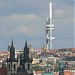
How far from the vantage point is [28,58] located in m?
74.9

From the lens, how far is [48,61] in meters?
170

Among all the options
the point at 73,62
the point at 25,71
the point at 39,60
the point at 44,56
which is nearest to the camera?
the point at 25,71

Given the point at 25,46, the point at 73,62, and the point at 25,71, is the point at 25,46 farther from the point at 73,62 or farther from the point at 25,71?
the point at 73,62

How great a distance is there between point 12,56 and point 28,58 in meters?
1.55

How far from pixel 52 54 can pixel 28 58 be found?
11542cm

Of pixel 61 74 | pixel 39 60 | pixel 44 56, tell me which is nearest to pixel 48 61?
pixel 39 60

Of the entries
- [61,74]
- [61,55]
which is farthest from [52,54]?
[61,74]

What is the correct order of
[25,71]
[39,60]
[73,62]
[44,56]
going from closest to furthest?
[25,71], [73,62], [39,60], [44,56]

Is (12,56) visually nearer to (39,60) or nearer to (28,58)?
(28,58)

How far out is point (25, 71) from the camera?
245 feet

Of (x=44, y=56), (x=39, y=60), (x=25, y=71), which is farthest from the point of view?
(x=44, y=56)

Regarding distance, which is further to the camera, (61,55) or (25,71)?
(61,55)

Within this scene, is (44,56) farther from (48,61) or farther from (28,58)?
(28,58)

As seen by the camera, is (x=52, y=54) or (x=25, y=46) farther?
(x=52, y=54)
